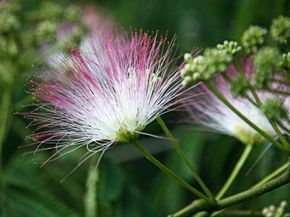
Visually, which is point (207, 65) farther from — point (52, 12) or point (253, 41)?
point (52, 12)

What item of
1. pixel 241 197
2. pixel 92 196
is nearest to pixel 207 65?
pixel 241 197

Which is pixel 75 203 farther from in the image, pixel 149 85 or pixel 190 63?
pixel 190 63

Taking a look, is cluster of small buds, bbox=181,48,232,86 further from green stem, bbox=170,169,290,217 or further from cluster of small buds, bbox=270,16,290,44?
green stem, bbox=170,169,290,217

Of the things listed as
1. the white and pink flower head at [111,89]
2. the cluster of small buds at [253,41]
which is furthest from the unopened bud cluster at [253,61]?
the white and pink flower head at [111,89]

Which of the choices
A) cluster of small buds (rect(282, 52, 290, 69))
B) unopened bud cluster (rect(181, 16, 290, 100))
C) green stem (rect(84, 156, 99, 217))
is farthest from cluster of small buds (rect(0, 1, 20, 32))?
cluster of small buds (rect(282, 52, 290, 69))

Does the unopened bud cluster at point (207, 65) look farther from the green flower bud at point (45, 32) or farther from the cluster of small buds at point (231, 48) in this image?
the green flower bud at point (45, 32)

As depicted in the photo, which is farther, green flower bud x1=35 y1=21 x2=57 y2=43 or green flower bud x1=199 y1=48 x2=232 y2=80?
green flower bud x1=35 y1=21 x2=57 y2=43
